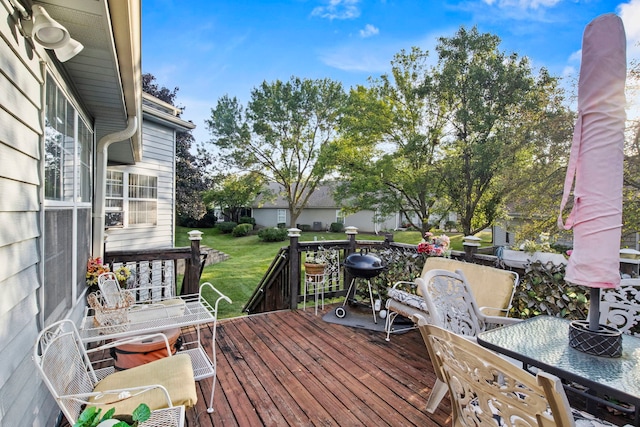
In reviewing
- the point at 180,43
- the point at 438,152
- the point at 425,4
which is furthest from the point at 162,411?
the point at 438,152

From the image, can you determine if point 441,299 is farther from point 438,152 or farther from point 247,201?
point 247,201

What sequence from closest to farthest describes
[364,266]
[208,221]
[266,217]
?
[364,266] → [208,221] → [266,217]

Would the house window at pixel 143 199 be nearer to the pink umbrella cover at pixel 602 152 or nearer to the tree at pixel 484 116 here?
the pink umbrella cover at pixel 602 152

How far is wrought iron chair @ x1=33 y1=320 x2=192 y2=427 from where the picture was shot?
1524 millimetres

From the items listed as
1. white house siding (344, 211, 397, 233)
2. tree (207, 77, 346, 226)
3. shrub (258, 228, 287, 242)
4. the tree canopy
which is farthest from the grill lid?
white house siding (344, 211, 397, 233)

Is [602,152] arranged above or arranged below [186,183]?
below

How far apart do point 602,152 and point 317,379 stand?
2656 millimetres

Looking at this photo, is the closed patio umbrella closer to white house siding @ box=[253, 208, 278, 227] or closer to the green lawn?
the green lawn

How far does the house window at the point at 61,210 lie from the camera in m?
2.07

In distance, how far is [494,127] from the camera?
34.9ft

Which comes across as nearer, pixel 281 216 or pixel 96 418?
pixel 96 418

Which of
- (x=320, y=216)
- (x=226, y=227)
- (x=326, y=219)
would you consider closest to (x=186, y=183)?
(x=226, y=227)

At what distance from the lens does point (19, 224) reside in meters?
1.52

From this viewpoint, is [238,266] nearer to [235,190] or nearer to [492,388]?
[235,190]
